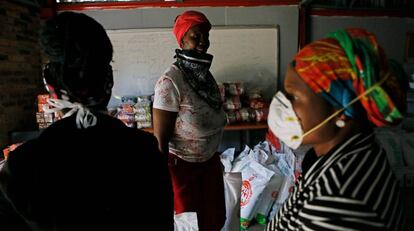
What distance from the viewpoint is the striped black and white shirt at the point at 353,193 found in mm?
585

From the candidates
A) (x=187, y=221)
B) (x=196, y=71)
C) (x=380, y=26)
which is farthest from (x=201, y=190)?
(x=380, y=26)

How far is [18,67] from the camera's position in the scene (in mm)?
2992

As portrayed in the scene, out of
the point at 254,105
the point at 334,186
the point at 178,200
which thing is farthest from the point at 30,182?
the point at 254,105

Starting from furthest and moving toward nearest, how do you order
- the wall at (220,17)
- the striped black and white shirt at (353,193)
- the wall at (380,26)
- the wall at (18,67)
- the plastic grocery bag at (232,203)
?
the wall at (380,26) → the wall at (220,17) → the wall at (18,67) → the plastic grocery bag at (232,203) → the striped black and white shirt at (353,193)

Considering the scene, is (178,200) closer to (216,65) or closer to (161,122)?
(161,122)

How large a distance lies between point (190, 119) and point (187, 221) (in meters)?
0.52

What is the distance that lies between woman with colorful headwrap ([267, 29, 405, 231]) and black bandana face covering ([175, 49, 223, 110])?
0.79 meters

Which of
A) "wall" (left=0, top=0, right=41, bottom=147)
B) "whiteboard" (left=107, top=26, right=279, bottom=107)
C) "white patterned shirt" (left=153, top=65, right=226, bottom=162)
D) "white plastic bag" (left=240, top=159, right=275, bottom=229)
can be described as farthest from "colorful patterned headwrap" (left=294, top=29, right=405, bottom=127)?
"wall" (left=0, top=0, right=41, bottom=147)

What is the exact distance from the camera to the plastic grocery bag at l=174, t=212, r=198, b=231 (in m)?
1.58

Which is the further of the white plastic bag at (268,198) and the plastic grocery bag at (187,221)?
the white plastic bag at (268,198)

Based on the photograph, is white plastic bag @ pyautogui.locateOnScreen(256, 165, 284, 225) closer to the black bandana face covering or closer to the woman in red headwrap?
the woman in red headwrap

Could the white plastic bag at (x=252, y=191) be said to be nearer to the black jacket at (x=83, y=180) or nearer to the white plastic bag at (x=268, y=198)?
the white plastic bag at (x=268, y=198)

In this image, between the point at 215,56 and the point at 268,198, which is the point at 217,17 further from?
the point at 268,198

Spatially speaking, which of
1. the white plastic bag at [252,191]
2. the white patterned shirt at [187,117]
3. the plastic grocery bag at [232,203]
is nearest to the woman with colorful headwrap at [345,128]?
the white patterned shirt at [187,117]
